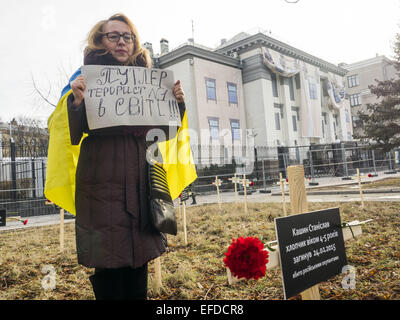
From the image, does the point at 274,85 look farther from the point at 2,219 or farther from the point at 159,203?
the point at 159,203

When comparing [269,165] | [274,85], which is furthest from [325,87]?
[269,165]

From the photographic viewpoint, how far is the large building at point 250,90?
73.0 feet

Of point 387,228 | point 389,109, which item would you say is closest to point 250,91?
point 389,109

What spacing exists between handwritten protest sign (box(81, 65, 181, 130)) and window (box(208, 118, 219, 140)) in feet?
67.0

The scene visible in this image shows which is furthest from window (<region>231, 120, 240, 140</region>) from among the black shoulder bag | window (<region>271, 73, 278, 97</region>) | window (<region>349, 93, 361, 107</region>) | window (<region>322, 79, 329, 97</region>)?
window (<region>349, 93, 361, 107</region>)

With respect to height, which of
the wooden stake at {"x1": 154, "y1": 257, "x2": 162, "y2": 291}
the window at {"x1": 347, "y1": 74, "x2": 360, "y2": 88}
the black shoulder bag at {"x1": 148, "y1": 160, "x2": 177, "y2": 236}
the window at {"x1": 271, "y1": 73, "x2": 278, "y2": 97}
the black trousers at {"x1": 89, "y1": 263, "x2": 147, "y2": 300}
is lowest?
the wooden stake at {"x1": 154, "y1": 257, "x2": 162, "y2": 291}

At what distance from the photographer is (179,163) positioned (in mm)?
2148

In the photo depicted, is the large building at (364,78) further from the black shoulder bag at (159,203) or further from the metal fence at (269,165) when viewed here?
the black shoulder bag at (159,203)

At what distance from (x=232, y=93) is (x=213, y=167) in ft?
29.4

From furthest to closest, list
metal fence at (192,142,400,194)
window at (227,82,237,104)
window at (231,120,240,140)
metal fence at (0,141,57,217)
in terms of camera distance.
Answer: window at (227,82,237,104) < window at (231,120,240,140) < metal fence at (192,142,400,194) < metal fence at (0,141,57,217)

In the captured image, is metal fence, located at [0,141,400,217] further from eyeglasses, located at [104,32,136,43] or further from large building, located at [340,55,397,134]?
large building, located at [340,55,397,134]

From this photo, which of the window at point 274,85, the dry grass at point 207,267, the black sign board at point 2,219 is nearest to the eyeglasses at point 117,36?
the dry grass at point 207,267

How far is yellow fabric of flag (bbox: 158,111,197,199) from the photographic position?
6.88 ft
